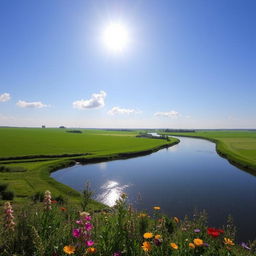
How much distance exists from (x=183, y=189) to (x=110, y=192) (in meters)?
8.25

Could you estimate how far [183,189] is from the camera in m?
23.9

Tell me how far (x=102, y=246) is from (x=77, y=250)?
0.58 metres

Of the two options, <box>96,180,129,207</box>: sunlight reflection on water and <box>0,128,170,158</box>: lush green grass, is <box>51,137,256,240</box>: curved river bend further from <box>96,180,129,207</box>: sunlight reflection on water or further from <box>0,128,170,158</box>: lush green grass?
<box>0,128,170,158</box>: lush green grass

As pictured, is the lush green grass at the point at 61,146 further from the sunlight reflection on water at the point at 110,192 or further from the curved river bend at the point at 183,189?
the sunlight reflection on water at the point at 110,192

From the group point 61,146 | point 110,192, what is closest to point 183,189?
point 110,192

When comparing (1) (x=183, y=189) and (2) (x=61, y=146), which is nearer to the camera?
(1) (x=183, y=189)

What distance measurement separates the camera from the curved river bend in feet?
57.6

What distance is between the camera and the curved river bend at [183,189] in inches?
691

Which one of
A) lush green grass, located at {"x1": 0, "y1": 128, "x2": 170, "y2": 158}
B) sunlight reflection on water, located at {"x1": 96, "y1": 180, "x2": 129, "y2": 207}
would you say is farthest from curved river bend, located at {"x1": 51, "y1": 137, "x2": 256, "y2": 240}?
lush green grass, located at {"x1": 0, "y1": 128, "x2": 170, "y2": 158}

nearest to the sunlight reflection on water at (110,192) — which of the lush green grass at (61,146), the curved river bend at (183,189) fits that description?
the curved river bend at (183,189)

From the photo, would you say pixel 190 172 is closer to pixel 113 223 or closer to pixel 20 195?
pixel 20 195

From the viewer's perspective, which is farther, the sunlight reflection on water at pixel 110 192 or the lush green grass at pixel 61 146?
the lush green grass at pixel 61 146

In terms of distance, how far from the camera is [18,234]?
16.5 feet

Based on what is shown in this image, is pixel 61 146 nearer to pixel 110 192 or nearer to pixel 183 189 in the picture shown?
pixel 110 192
